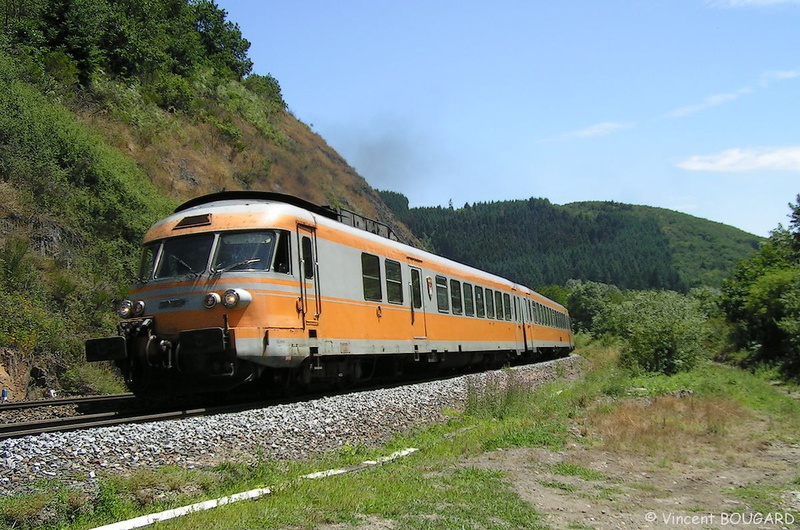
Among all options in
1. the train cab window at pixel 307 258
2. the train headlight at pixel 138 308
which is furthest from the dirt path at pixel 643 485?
the train headlight at pixel 138 308

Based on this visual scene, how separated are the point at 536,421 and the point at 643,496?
14.6 ft

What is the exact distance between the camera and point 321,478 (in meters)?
6.96

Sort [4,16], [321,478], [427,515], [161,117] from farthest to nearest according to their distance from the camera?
[161,117] → [4,16] → [321,478] → [427,515]

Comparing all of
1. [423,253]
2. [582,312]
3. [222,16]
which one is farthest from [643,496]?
[582,312]

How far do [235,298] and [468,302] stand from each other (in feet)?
34.3

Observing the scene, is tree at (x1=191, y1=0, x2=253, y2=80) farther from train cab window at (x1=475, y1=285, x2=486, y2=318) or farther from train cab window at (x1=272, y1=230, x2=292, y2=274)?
train cab window at (x1=272, y1=230, x2=292, y2=274)

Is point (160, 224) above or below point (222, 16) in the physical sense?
below

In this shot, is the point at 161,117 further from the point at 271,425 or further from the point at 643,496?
the point at 643,496

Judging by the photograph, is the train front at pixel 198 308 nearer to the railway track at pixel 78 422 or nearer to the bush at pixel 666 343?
the railway track at pixel 78 422

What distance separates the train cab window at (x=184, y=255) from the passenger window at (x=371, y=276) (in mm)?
3354

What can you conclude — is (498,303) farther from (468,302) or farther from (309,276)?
(309,276)

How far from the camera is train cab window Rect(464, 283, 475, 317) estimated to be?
1893 cm

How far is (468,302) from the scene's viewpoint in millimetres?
19188

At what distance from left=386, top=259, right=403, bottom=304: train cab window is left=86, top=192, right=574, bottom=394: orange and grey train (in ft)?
0.07
